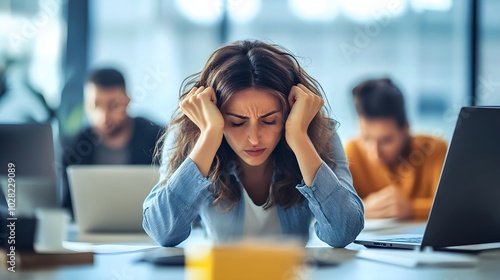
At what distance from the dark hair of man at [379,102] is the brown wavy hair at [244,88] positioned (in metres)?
1.29

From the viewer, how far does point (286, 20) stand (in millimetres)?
4812

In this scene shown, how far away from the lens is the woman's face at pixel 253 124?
1.85m

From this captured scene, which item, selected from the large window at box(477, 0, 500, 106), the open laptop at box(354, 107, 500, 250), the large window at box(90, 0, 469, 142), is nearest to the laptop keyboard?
the open laptop at box(354, 107, 500, 250)

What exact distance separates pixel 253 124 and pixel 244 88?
110 mm

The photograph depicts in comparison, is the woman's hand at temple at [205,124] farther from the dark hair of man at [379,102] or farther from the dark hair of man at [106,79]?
the dark hair of man at [106,79]

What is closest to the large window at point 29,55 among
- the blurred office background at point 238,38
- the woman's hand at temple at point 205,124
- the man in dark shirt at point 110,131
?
the blurred office background at point 238,38

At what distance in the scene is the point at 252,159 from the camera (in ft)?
6.08

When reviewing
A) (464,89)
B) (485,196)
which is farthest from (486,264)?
(464,89)

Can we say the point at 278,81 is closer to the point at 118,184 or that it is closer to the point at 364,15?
the point at 118,184

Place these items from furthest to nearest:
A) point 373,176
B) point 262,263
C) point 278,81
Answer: point 373,176, point 278,81, point 262,263

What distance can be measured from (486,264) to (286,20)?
133 inches

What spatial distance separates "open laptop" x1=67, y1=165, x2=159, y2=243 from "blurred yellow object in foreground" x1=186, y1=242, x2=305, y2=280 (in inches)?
46.4

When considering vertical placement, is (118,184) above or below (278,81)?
below

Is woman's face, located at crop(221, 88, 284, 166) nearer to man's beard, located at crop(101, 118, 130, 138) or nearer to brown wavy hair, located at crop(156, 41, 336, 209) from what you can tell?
brown wavy hair, located at crop(156, 41, 336, 209)
